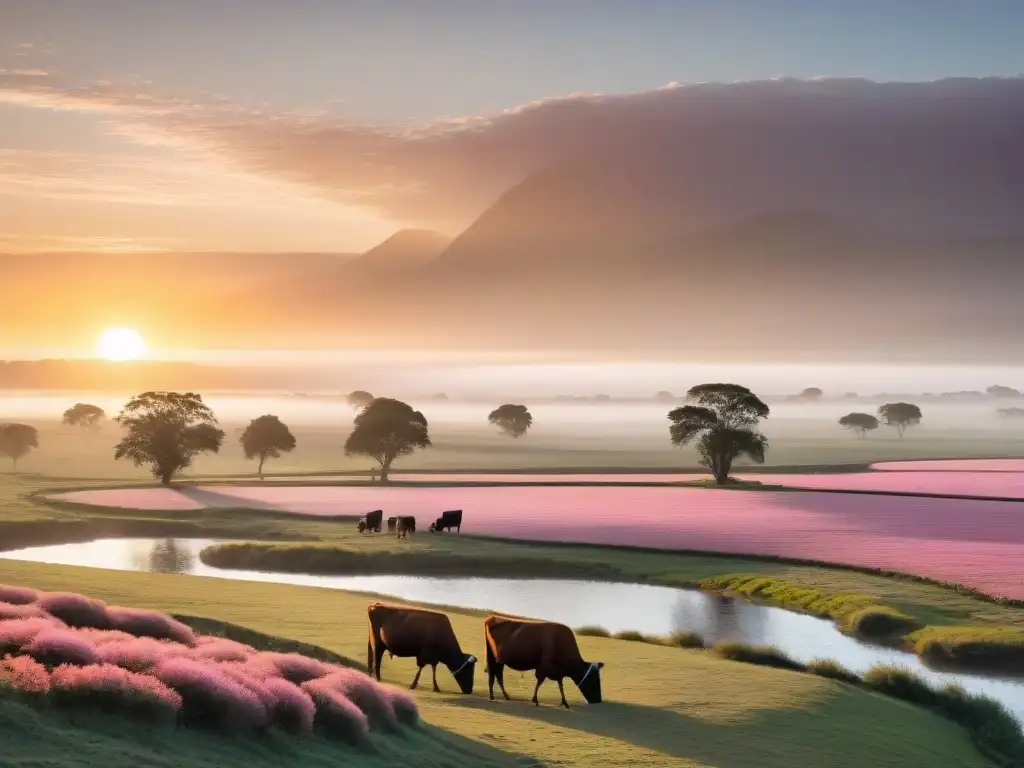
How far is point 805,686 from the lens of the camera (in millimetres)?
33531

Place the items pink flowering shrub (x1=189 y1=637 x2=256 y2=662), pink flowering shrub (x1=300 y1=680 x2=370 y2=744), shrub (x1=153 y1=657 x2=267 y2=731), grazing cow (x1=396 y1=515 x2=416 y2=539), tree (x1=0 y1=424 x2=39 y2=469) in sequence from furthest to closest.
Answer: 1. tree (x1=0 y1=424 x2=39 y2=469)
2. grazing cow (x1=396 y1=515 x2=416 y2=539)
3. pink flowering shrub (x1=189 y1=637 x2=256 y2=662)
4. pink flowering shrub (x1=300 y1=680 x2=370 y2=744)
5. shrub (x1=153 y1=657 x2=267 y2=731)

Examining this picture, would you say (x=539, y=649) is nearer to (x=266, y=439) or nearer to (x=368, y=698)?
(x=368, y=698)

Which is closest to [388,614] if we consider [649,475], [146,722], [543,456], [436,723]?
[436,723]

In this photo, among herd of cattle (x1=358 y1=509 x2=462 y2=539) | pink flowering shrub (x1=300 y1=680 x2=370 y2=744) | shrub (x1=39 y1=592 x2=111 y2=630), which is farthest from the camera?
herd of cattle (x1=358 y1=509 x2=462 y2=539)

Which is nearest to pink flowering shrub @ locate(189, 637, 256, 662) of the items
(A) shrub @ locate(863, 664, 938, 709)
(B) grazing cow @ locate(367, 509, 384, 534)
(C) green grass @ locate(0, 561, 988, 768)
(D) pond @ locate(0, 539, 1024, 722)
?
(C) green grass @ locate(0, 561, 988, 768)

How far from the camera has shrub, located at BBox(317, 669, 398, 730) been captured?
23.1m

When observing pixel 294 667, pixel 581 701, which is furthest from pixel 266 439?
pixel 294 667

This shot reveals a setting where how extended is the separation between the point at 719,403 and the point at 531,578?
48.1m

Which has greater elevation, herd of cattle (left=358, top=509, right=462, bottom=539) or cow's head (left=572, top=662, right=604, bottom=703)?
herd of cattle (left=358, top=509, right=462, bottom=539)

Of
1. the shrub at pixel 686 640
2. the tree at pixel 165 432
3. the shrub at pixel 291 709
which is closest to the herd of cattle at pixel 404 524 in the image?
the shrub at pixel 686 640

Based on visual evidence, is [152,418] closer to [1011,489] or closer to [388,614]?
[1011,489]

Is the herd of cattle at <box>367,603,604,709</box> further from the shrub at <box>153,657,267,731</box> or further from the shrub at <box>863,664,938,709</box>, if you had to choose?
the shrub at <box>863,664,938,709</box>

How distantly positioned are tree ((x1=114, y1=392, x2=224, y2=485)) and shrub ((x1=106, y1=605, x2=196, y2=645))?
273ft

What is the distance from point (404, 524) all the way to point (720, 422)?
142 ft
